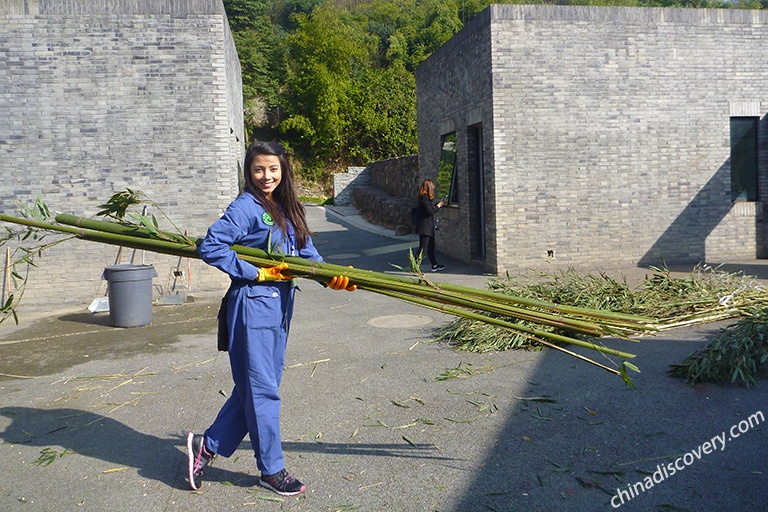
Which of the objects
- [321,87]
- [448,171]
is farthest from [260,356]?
[321,87]

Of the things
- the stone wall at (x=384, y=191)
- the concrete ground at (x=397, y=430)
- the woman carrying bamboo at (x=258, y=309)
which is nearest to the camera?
the woman carrying bamboo at (x=258, y=309)

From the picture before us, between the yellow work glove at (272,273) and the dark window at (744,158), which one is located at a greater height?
the dark window at (744,158)

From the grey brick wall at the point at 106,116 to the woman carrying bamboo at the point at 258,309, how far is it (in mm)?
7307

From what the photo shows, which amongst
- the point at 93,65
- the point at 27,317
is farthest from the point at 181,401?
the point at 93,65

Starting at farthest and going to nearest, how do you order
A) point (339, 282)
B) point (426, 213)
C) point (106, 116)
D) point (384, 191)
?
point (384, 191), point (426, 213), point (106, 116), point (339, 282)

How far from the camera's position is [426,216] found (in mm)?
12875

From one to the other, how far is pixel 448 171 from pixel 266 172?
11361 mm

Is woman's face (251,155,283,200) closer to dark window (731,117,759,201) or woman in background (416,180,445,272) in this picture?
woman in background (416,180,445,272)

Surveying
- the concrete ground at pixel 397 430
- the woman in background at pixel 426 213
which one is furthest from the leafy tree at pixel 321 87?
the concrete ground at pixel 397 430

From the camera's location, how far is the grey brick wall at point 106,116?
34.7ft

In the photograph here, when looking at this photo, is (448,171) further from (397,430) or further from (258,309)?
(258,309)

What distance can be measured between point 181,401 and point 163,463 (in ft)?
4.32

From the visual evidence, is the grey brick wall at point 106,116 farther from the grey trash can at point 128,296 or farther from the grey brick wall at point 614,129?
the grey brick wall at point 614,129

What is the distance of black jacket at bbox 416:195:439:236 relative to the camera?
12836mm
